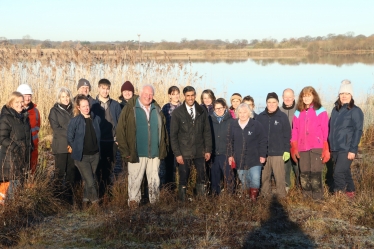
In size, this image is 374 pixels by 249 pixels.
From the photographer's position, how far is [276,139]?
7.18 meters

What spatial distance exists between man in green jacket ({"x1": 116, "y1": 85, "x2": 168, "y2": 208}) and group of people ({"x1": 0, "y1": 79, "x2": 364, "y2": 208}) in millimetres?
14

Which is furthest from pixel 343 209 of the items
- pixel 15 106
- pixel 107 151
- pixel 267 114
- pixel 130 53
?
pixel 130 53

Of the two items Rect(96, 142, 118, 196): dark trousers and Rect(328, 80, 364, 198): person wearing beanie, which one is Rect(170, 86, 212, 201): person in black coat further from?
Rect(328, 80, 364, 198): person wearing beanie

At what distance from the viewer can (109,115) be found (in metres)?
7.82

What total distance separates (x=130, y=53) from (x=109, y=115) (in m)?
6.23

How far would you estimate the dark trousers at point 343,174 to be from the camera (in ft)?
23.2

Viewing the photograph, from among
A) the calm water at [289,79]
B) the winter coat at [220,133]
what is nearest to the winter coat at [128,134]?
the winter coat at [220,133]

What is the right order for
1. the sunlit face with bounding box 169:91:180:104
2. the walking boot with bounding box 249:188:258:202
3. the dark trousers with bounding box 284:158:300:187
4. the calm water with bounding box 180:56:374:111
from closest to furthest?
1. the walking boot with bounding box 249:188:258:202
2. the dark trousers with bounding box 284:158:300:187
3. the sunlit face with bounding box 169:91:180:104
4. the calm water with bounding box 180:56:374:111

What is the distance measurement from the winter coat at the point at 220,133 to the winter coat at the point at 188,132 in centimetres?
29

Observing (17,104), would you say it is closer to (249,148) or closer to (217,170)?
(217,170)

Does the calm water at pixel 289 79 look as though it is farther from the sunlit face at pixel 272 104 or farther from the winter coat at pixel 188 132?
the winter coat at pixel 188 132

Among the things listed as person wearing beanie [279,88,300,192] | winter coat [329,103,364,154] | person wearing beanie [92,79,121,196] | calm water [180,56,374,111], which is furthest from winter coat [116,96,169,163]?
calm water [180,56,374,111]

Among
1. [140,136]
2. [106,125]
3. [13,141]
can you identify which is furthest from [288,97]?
[13,141]

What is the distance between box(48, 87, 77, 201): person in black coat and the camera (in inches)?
279
